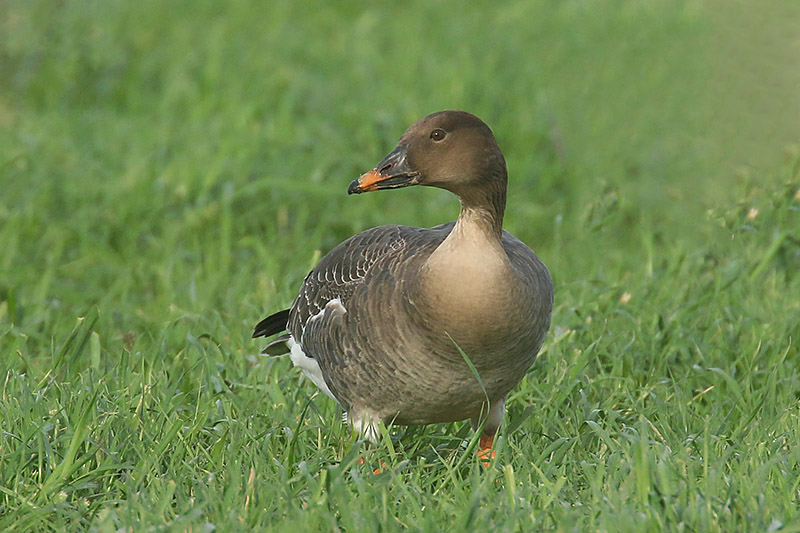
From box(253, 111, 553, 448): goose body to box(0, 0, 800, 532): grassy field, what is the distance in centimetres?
18

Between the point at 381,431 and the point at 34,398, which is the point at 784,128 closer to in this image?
the point at 381,431

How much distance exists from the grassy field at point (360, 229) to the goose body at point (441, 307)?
182 mm

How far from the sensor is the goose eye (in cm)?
363

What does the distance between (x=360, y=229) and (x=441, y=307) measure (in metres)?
3.06

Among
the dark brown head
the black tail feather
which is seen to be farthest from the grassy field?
the dark brown head

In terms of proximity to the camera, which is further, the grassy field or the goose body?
the goose body

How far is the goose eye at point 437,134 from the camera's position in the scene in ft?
11.9

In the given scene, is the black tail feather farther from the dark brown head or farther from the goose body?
the dark brown head

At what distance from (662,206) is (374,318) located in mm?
→ 3780

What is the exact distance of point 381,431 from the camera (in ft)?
12.2

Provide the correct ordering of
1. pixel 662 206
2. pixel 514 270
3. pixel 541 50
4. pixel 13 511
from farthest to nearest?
pixel 541 50
pixel 662 206
pixel 514 270
pixel 13 511

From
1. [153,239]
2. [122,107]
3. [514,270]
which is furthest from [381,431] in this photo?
Answer: [122,107]

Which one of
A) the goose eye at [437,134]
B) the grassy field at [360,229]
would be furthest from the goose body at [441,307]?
the grassy field at [360,229]

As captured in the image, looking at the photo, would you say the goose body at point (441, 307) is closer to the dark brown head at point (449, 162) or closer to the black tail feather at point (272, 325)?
the dark brown head at point (449, 162)
